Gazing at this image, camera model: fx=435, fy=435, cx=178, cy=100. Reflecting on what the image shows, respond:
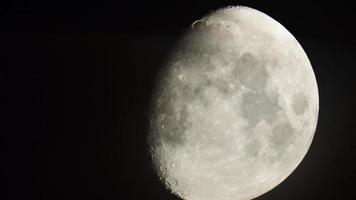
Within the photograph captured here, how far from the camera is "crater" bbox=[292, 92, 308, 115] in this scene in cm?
221

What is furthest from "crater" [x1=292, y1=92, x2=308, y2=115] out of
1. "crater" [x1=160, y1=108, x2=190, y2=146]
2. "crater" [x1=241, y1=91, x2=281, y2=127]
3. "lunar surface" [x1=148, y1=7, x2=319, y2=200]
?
"crater" [x1=160, y1=108, x2=190, y2=146]

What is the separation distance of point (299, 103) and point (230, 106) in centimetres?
40

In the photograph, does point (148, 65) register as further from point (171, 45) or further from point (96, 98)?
point (96, 98)

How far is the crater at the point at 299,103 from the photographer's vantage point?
2209mm

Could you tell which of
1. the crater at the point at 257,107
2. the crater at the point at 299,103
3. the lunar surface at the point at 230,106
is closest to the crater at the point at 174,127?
the lunar surface at the point at 230,106

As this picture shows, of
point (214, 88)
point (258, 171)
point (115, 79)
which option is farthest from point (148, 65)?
point (115, 79)

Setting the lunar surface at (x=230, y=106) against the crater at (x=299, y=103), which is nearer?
the lunar surface at (x=230, y=106)

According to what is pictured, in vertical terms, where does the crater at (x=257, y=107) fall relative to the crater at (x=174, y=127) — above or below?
above

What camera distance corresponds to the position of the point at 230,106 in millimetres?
2074

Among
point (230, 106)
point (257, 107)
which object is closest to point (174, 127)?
point (230, 106)

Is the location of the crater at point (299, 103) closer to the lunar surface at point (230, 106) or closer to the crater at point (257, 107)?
the lunar surface at point (230, 106)

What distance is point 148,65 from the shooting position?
234cm

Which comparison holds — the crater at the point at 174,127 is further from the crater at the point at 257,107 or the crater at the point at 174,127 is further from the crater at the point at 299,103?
the crater at the point at 299,103

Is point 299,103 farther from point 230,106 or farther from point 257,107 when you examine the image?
point 230,106
